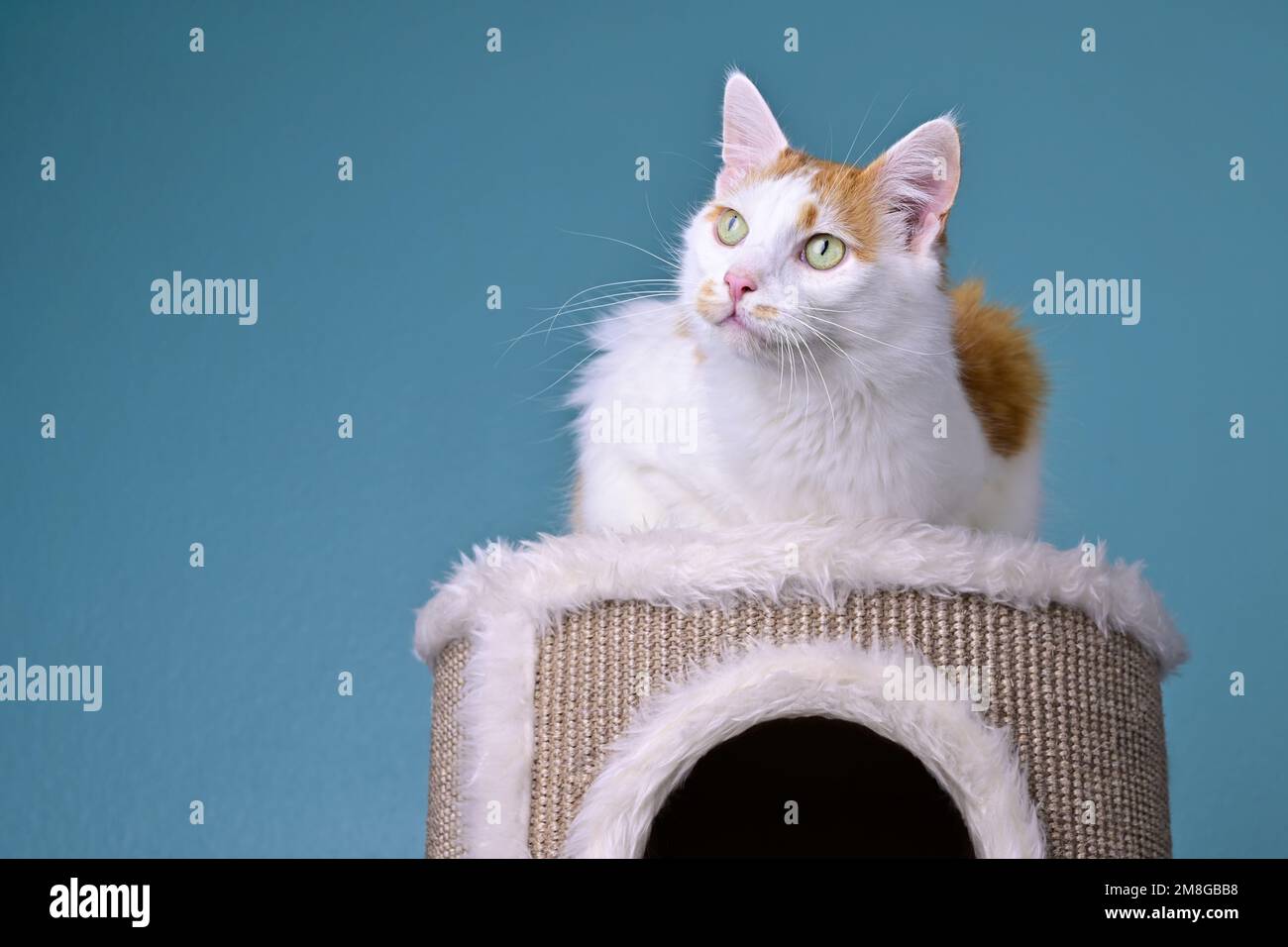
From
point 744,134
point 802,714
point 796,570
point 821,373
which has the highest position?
point 744,134

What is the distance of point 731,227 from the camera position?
128 cm

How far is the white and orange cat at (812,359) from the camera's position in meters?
1.21

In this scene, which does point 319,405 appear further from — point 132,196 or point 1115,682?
point 1115,682

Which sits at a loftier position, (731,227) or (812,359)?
(731,227)

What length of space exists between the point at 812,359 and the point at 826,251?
10 centimetres

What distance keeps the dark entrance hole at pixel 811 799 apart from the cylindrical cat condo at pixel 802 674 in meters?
0.30

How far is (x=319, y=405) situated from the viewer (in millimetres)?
2039

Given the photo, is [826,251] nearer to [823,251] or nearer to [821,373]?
[823,251]

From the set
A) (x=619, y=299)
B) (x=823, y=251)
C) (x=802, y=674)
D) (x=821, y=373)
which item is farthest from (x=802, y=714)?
(x=619, y=299)

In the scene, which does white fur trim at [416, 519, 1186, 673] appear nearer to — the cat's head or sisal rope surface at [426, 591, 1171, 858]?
sisal rope surface at [426, 591, 1171, 858]

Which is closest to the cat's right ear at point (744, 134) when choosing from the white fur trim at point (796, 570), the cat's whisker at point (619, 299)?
the cat's whisker at point (619, 299)

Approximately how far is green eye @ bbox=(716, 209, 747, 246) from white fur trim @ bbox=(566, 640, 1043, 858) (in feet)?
1.31

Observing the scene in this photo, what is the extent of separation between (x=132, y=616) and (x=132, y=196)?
63 cm
